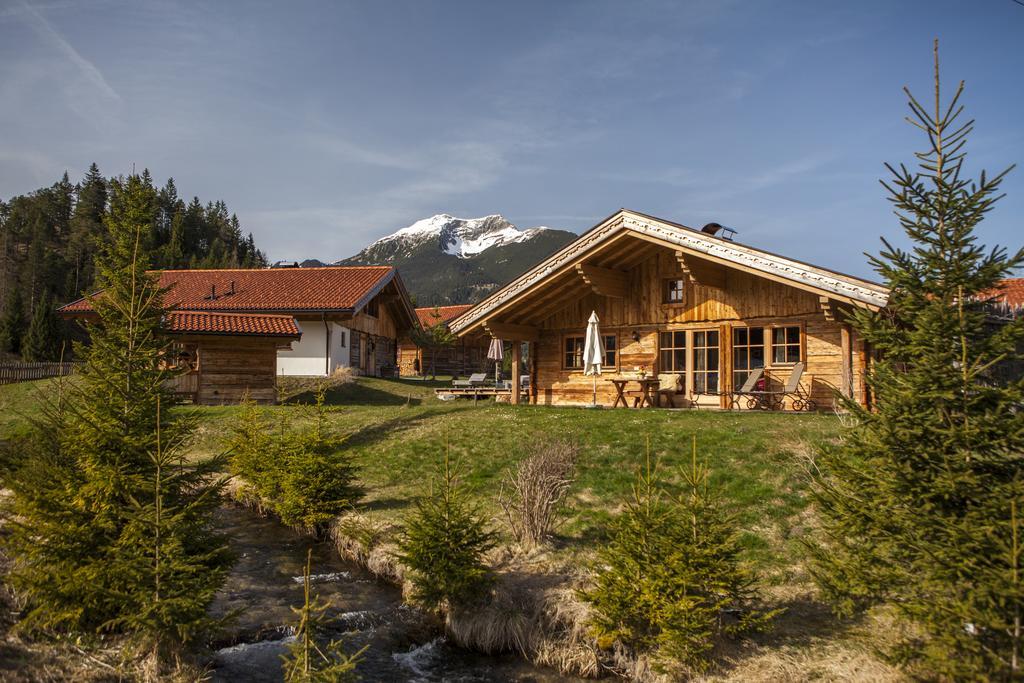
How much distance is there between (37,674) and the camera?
18.3 ft

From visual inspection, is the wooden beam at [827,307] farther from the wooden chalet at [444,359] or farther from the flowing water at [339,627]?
the wooden chalet at [444,359]

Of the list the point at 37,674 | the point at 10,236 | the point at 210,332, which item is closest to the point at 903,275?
the point at 37,674

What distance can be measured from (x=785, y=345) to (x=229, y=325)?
16990 mm

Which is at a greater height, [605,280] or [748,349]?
[605,280]

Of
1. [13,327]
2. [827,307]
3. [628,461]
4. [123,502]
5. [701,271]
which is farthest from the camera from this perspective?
→ [13,327]

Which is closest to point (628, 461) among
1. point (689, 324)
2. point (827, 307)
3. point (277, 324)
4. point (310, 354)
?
point (827, 307)

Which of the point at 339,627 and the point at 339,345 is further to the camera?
the point at 339,345

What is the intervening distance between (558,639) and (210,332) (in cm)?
1771

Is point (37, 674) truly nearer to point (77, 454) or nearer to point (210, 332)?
point (77, 454)

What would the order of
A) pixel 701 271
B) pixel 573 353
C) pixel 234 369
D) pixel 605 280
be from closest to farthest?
pixel 701 271
pixel 605 280
pixel 573 353
pixel 234 369

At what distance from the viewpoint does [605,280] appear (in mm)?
18703

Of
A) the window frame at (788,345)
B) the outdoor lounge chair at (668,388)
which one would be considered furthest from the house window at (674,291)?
the window frame at (788,345)

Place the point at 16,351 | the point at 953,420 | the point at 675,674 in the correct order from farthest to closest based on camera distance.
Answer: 1. the point at 16,351
2. the point at 675,674
3. the point at 953,420

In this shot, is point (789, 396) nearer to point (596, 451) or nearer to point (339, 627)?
point (596, 451)
